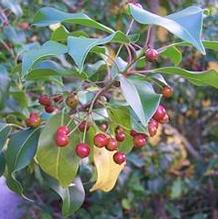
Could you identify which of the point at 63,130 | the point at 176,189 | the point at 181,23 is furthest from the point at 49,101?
the point at 176,189

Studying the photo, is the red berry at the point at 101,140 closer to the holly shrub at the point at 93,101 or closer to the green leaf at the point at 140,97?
the holly shrub at the point at 93,101

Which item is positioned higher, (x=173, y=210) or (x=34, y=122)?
(x=34, y=122)

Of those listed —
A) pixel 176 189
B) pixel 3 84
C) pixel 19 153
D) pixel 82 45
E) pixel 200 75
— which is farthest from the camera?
pixel 176 189

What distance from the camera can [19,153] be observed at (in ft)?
3.67

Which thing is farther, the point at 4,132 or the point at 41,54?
the point at 4,132

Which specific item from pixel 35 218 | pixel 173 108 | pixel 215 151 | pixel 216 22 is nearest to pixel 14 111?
pixel 35 218

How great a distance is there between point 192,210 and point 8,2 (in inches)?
60.8

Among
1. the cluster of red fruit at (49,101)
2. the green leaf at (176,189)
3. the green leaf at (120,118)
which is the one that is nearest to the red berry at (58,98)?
the cluster of red fruit at (49,101)

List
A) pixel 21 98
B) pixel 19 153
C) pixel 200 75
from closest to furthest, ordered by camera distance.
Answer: pixel 200 75
pixel 19 153
pixel 21 98

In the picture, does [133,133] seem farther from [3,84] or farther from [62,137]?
[3,84]

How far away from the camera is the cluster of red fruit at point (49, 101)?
44.3 inches

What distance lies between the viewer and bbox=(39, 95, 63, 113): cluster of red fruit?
1.12 m

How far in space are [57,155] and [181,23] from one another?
0.34m

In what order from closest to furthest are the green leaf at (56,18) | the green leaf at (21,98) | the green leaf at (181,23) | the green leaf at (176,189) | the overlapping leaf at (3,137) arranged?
the green leaf at (181,23) < the green leaf at (56,18) < the overlapping leaf at (3,137) < the green leaf at (21,98) < the green leaf at (176,189)
